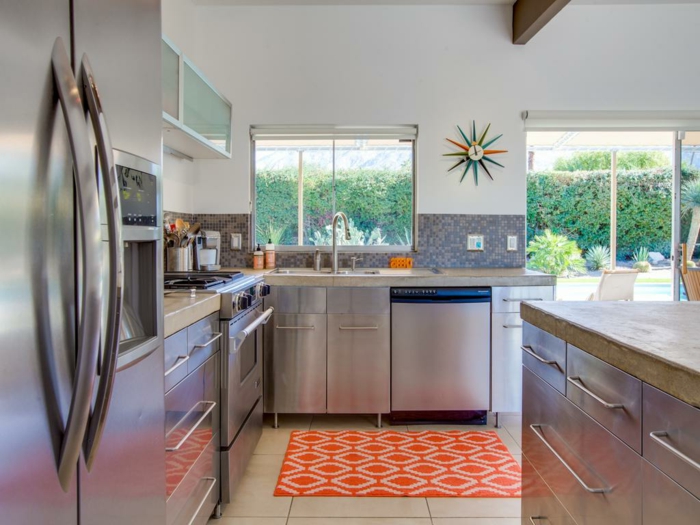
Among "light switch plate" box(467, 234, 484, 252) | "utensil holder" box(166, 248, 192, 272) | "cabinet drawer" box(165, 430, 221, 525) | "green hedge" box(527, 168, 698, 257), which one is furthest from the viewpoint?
"green hedge" box(527, 168, 698, 257)

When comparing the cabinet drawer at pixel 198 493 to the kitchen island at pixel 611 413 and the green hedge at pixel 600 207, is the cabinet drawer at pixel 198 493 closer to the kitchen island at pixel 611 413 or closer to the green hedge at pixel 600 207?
the kitchen island at pixel 611 413

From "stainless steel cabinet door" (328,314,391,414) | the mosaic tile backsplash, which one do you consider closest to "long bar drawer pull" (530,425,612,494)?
"stainless steel cabinet door" (328,314,391,414)

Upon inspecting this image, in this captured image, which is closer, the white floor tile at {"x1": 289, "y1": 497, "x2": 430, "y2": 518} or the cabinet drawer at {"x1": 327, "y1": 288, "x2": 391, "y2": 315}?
the white floor tile at {"x1": 289, "y1": 497, "x2": 430, "y2": 518}

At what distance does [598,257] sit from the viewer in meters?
7.98

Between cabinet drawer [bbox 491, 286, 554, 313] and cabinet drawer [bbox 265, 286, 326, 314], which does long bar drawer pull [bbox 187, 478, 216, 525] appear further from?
cabinet drawer [bbox 491, 286, 554, 313]

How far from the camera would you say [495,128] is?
3.50 m

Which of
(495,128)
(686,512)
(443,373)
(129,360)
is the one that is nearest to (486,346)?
(443,373)

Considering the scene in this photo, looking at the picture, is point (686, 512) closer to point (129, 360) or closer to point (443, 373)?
point (129, 360)

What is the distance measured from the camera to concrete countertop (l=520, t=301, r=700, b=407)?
85cm

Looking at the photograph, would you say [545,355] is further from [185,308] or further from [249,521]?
[249,521]

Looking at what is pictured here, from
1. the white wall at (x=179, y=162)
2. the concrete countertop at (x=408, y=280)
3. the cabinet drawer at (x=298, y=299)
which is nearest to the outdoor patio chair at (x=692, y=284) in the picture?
the concrete countertop at (x=408, y=280)

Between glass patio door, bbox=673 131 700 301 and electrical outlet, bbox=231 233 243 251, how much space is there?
11.0ft

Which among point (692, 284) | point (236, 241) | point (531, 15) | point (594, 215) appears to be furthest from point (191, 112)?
point (594, 215)

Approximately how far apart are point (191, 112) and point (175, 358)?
1632mm
